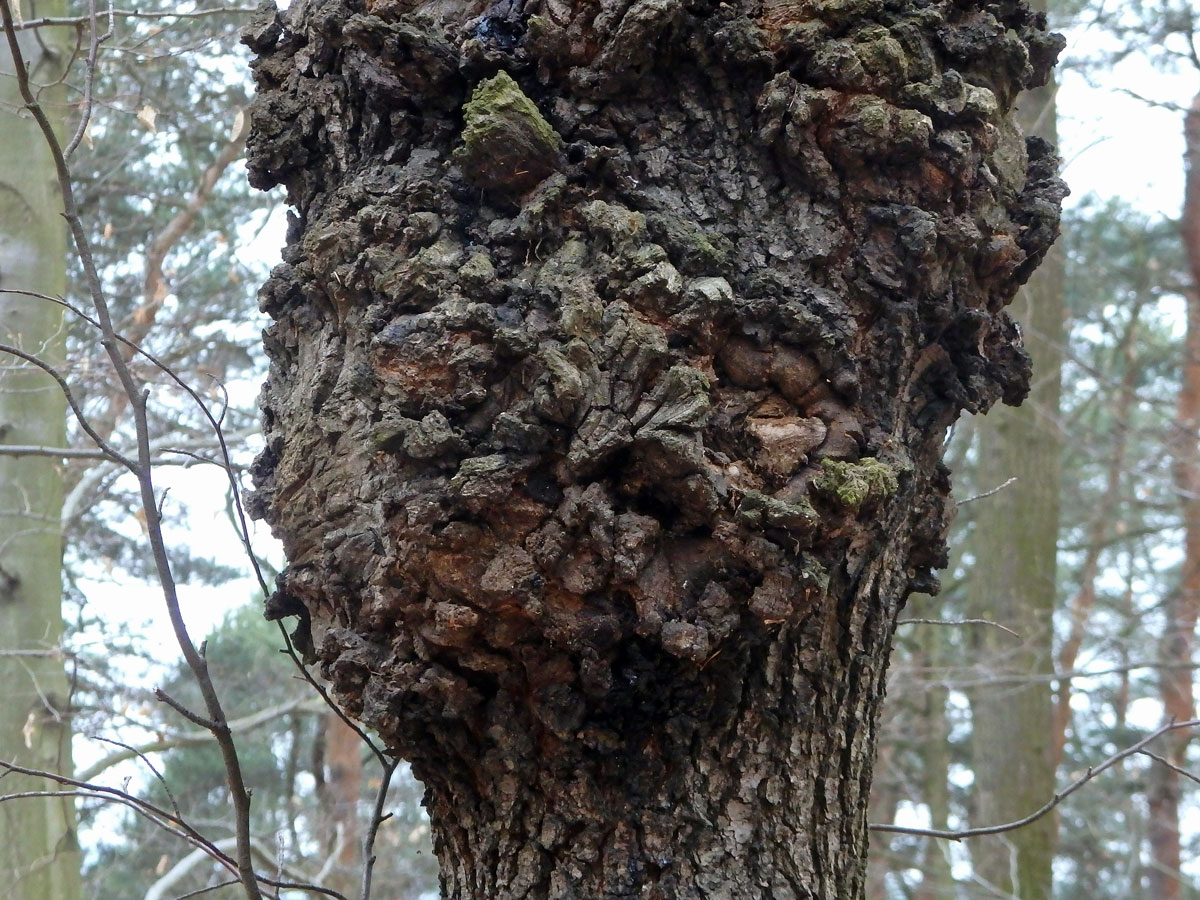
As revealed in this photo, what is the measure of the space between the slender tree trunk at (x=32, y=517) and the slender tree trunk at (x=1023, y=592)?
15.7 ft

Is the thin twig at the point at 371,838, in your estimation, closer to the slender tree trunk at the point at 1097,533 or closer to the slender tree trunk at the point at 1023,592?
the slender tree trunk at the point at 1023,592

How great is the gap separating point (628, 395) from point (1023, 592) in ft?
18.8

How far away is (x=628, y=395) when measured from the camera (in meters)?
1.26

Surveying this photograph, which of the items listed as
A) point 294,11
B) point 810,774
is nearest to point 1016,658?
point 810,774

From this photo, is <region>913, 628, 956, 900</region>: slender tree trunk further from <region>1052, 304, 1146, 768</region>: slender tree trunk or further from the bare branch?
the bare branch

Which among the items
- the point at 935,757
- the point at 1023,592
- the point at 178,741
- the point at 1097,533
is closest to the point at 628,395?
the point at 178,741

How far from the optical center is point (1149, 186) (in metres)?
9.48

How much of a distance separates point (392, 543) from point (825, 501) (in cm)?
53

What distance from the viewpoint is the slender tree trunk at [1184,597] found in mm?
7734

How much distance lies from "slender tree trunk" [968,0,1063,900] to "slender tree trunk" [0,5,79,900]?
→ 4.78 metres

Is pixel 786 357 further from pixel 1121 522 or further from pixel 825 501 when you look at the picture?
pixel 1121 522

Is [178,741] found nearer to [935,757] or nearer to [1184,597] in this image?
[935,757]

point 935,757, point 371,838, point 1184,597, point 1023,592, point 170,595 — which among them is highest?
point 1184,597

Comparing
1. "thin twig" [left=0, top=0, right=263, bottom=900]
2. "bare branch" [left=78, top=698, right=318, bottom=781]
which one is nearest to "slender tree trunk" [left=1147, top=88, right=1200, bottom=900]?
"bare branch" [left=78, top=698, right=318, bottom=781]
